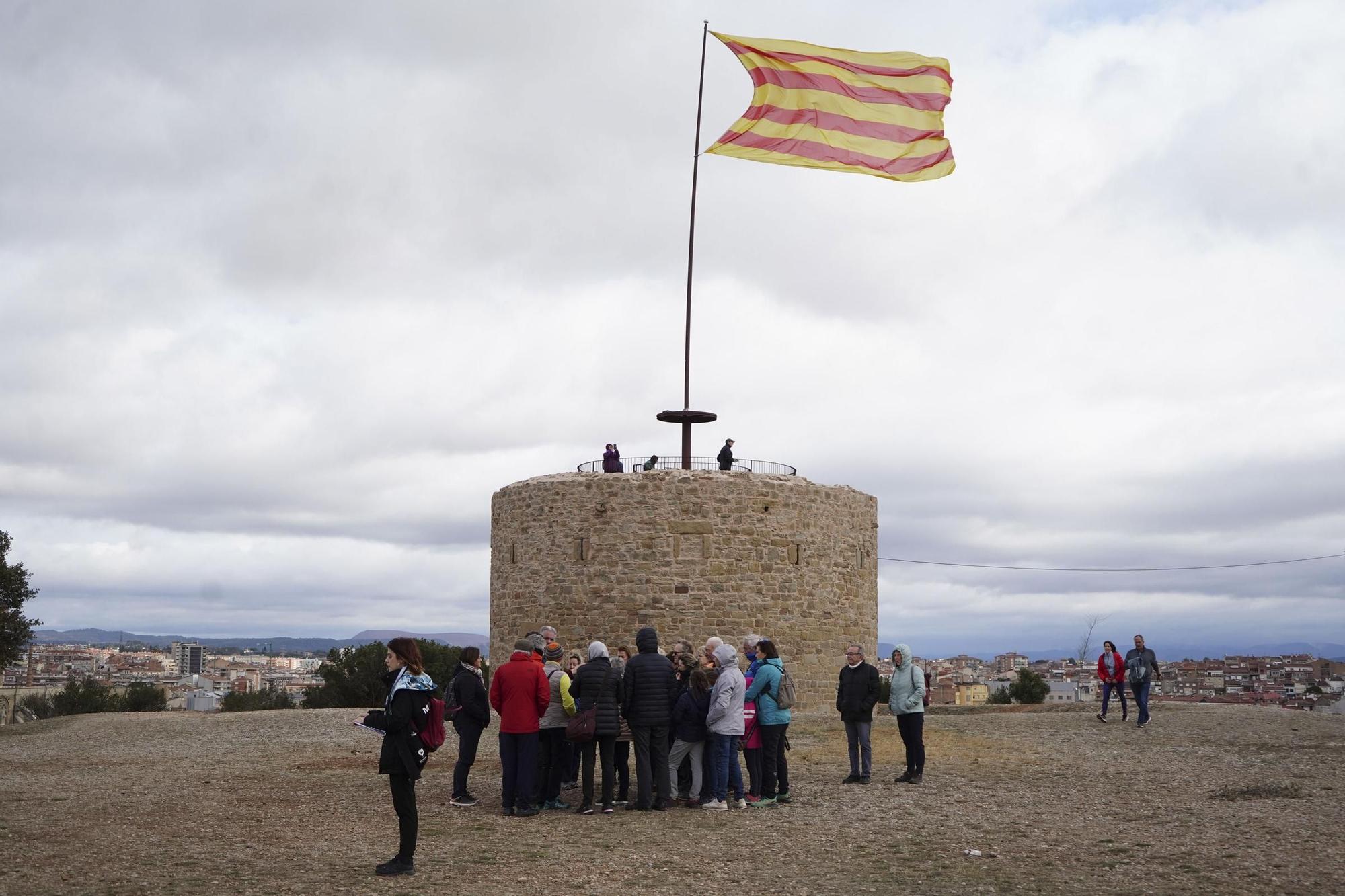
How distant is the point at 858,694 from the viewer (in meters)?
11.9

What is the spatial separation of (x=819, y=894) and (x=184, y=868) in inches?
163

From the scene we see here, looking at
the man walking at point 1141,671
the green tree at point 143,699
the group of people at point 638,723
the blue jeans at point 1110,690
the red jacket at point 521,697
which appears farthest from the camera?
the green tree at point 143,699

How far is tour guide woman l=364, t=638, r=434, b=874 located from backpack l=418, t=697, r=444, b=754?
0.11 ft

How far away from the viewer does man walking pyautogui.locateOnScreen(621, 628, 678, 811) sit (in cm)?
1060

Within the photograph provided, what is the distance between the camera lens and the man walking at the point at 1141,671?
672 inches

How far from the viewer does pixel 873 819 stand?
9.98 metres

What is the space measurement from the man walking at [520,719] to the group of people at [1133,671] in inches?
384

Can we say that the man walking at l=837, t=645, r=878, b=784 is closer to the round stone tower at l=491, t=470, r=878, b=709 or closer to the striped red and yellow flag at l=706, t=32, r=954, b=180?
the round stone tower at l=491, t=470, r=878, b=709

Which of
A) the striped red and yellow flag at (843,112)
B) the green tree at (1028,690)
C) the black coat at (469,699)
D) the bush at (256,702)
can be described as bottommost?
the bush at (256,702)

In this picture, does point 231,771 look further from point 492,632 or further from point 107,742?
point 492,632

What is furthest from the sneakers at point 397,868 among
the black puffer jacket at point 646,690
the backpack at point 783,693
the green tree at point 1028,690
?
the green tree at point 1028,690

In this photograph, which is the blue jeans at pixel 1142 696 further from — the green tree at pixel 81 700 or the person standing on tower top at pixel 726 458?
the green tree at pixel 81 700

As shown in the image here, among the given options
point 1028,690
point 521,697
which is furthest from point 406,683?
point 1028,690

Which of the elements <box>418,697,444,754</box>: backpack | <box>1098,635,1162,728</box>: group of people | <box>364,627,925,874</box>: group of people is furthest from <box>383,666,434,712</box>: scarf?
<box>1098,635,1162,728</box>: group of people
